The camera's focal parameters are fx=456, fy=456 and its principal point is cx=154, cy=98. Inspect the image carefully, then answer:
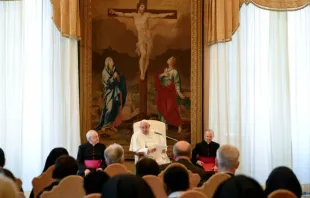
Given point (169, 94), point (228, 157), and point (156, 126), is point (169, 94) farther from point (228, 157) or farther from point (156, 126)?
point (228, 157)

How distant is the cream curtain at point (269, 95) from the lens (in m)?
10.5

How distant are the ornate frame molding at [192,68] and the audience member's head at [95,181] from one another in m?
6.45

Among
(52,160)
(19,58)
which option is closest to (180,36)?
(19,58)

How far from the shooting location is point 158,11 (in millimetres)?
11031

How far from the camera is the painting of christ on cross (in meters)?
10.9

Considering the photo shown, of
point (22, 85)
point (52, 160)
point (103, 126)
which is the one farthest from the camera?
point (103, 126)

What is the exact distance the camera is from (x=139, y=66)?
11.0 meters

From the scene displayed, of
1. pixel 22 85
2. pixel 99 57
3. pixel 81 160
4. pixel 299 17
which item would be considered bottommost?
pixel 81 160

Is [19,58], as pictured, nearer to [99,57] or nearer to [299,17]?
[99,57]

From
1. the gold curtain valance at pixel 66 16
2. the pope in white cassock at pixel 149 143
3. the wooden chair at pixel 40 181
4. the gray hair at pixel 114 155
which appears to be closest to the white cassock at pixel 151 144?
the pope in white cassock at pixel 149 143

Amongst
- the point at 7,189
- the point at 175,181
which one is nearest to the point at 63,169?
the point at 175,181

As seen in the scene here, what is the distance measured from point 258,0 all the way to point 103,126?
15.2ft

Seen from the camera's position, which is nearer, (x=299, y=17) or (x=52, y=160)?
(x=52, y=160)

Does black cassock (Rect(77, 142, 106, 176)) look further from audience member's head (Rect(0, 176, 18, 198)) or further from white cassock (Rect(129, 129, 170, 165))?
audience member's head (Rect(0, 176, 18, 198))
